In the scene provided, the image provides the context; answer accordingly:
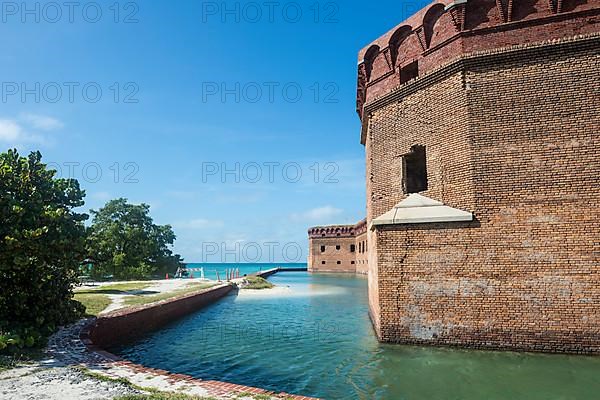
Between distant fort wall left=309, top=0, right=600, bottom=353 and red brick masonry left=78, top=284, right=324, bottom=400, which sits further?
distant fort wall left=309, top=0, right=600, bottom=353

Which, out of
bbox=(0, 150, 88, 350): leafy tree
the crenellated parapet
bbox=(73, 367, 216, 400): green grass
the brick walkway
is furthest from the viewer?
the crenellated parapet

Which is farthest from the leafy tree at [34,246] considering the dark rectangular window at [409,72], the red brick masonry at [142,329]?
the dark rectangular window at [409,72]

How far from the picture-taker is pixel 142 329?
11.6m

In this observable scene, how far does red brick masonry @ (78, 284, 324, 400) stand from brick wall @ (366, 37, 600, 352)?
4.68 meters

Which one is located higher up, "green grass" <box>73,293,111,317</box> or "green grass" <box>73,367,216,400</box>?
"green grass" <box>73,367,216,400</box>

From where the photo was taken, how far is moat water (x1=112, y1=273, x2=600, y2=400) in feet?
21.1

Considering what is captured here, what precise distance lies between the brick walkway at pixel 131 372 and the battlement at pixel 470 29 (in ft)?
26.8

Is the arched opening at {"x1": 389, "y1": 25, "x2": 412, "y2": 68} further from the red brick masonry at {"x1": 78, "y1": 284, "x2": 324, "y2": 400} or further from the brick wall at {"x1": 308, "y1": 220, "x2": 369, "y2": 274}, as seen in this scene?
the brick wall at {"x1": 308, "y1": 220, "x2": 369, "y2": 274}

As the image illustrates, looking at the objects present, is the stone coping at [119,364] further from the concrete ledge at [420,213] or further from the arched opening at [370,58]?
the arched opening at [370,58]

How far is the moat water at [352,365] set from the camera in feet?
21.1

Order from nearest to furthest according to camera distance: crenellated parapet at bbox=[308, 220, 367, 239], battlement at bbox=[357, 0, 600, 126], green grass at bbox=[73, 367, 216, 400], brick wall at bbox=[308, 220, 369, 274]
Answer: green grass at bbox=[73, 367, 216, 400]
battlement at bbox=[357, 0, 600, 126]
brick wall at bbox=[308, 220, 369, 274]
crenellated parapet at bbox=[308, 220, 367, 239]

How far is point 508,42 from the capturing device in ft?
28.9

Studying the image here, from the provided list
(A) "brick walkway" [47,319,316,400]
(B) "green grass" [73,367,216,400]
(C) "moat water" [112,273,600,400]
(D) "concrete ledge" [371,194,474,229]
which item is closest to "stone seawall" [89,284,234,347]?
(C) "moat water" [112,273,600,400]

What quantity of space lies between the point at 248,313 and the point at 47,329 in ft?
27.7
